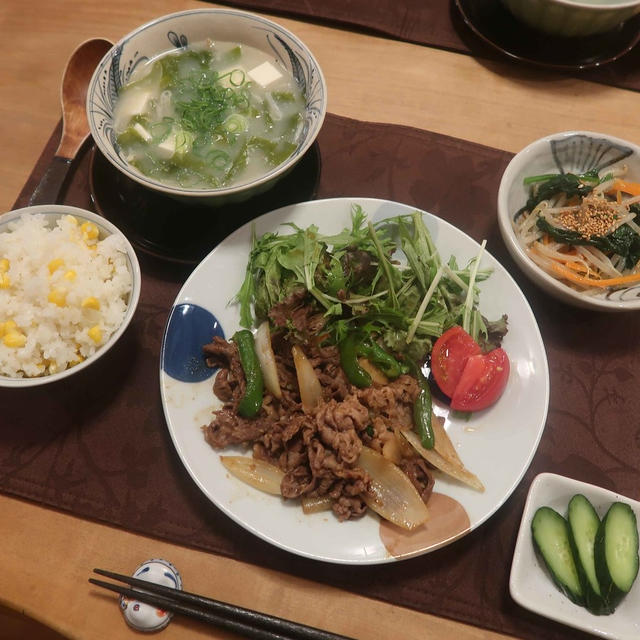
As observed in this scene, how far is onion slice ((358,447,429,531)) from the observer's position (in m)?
1.75

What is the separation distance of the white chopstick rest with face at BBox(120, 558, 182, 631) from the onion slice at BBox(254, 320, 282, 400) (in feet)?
2.25

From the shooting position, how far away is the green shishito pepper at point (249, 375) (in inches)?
75.6

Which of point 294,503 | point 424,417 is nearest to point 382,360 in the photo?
point 424,417

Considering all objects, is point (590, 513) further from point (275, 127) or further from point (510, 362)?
point (275, 127)

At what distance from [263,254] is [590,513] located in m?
1.47

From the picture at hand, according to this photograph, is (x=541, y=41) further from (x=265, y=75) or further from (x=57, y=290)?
(x=57, y=290)

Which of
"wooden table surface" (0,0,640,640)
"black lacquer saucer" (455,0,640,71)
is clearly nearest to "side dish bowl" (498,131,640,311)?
"wooden table surface" (0,0,640,640)

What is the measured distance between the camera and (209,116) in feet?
7.64

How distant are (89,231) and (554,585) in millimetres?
2027

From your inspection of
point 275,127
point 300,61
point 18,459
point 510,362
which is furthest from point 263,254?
point 18,459

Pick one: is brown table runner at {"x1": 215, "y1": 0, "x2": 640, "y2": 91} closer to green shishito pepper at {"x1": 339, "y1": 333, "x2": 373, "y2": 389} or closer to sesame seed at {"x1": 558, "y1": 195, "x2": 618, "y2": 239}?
sesame seed at {"x1": 558, "y1": 195, "x2": 618, "y2": 239}

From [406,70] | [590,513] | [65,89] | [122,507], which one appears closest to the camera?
[590,513]

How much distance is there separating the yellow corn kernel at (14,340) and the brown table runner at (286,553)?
0.34 m

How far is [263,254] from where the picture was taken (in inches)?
83.9
